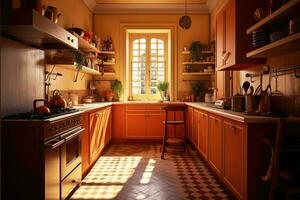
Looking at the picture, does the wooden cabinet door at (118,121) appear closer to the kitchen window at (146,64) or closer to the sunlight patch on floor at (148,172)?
the kitchen window at (146,64)

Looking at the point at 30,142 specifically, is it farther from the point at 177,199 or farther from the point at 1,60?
the point at 177,199

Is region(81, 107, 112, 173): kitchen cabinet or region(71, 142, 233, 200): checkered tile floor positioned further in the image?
region(81, 107, 112, 173): kitchen cabinet

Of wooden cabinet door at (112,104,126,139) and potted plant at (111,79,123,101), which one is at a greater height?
potted plant at (111,79,123,101)

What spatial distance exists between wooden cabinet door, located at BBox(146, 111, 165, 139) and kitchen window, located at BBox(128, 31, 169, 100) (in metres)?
0.89

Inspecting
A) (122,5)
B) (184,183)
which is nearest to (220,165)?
(184,183)

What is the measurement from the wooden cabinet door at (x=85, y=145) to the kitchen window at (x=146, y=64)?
3.30 meters

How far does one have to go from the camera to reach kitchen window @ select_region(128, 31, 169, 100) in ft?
23.0

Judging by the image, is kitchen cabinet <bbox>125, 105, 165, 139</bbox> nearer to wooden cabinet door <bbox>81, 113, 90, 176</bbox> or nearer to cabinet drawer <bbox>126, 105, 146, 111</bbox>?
cabinet drawer <bbox>126, 105, 146, 111</bbox>

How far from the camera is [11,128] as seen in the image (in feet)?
7.32

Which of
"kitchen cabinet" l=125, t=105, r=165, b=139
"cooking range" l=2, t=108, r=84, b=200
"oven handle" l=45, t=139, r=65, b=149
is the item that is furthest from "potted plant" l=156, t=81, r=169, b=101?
"cooking range" l=2, t=108, r=84, b=200

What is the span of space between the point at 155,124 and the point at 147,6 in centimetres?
273

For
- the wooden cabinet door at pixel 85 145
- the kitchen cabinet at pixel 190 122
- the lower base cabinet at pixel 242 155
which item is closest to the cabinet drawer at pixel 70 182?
the wooden cabinet door at pixel 85 145

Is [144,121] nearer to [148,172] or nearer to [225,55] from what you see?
[148,172]

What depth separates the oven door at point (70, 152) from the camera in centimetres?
269
